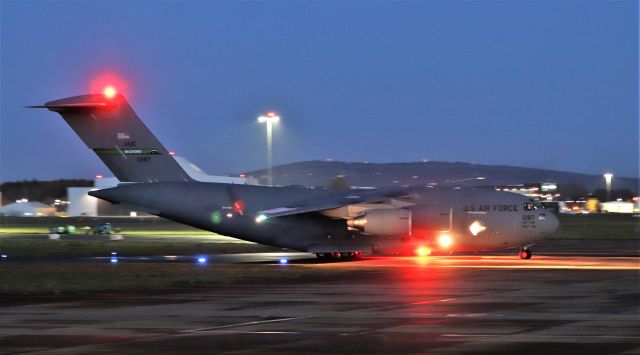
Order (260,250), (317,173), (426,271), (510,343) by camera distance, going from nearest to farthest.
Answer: (510,343)
(426,271)
(260,250)
(317,173)

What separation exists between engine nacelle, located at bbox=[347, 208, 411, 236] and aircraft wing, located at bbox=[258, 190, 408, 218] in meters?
0.76

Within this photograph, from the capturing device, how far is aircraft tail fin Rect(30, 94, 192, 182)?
130 ft

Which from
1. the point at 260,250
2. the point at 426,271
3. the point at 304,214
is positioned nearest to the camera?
the point at 426,271

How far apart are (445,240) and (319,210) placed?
5462mm

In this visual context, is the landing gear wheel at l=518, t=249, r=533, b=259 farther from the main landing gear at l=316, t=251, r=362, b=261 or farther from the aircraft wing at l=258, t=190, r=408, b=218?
the main landing gear at l=316, t=251, r=362, b=261

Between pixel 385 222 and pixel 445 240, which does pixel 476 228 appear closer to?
pixel 445 240

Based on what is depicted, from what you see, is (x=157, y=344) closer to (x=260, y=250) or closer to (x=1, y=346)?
(x=1, y=346)

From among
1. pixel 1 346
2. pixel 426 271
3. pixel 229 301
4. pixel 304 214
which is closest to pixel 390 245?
pixel 304 214

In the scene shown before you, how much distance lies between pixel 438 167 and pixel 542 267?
78.6ft

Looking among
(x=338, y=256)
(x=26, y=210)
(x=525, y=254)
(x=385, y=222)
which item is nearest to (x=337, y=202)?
(x=385, y=222)

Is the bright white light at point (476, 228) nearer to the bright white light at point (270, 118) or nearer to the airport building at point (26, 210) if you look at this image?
the bright white light at point (270, 118)

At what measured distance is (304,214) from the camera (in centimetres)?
3784

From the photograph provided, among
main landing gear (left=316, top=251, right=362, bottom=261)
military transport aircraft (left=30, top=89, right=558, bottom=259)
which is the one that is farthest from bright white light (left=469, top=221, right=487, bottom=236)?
main landing gear (left=316, top=251, right=362, bottom=261)

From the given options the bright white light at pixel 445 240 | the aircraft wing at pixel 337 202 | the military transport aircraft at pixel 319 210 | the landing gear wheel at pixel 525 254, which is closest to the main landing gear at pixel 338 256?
the military transport aircraft at pixel 319 210
